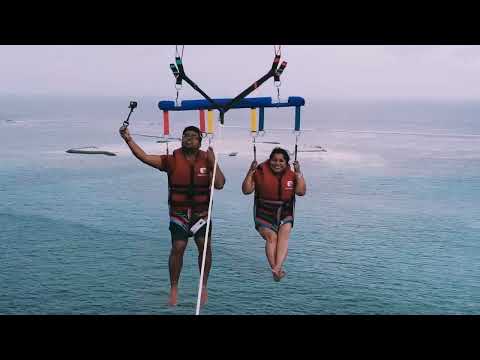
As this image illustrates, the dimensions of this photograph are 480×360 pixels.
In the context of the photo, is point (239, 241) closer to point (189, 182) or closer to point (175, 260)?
point (175, 260)

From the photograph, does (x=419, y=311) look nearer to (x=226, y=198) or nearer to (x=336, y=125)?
(x=226, y=198)

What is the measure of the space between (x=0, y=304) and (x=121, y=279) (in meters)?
6.55

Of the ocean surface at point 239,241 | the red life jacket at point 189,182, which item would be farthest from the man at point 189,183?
the ocean surface at point 239,241

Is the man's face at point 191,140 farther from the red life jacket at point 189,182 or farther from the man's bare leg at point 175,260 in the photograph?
→ the man's bare leg at point 175,260

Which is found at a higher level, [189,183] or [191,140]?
[191,140]

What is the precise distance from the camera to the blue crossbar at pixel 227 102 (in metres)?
5.62

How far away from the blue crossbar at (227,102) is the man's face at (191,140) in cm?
25

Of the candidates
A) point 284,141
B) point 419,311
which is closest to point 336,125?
point 284,141

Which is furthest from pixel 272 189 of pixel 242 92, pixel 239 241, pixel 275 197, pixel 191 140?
pixel 239 241

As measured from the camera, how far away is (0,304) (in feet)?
103

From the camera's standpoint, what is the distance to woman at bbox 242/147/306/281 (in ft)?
19.7

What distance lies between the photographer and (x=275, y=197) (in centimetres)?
604

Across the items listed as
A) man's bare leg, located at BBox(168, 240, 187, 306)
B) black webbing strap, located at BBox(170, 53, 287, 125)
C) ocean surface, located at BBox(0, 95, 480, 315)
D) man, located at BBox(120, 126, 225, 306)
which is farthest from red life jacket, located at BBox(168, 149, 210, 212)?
ocean surface, located at BBox(0, 95, 480, 315)

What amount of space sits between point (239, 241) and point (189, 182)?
31.4m
